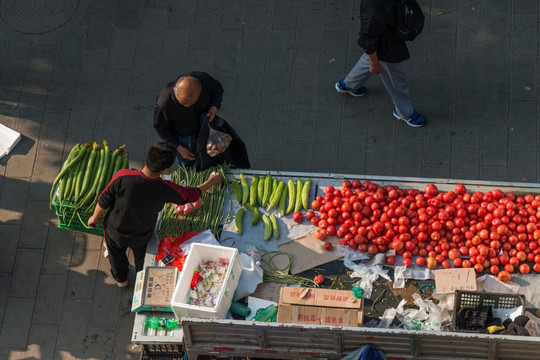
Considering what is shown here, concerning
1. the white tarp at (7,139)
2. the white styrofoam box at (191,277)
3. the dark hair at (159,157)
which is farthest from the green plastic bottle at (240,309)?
the white tarp at (7,139)

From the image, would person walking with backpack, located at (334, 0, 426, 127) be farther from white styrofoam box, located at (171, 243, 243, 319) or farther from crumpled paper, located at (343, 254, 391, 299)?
white styrofoam box, located at (171, 243, 243, 319)

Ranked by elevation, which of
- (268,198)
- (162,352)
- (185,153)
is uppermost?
(185,153)

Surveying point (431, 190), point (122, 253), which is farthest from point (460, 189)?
point (122, 253)

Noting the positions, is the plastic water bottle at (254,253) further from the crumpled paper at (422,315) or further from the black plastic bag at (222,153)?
the crumpled paper at (422,315)

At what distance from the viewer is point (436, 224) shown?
5785 mm

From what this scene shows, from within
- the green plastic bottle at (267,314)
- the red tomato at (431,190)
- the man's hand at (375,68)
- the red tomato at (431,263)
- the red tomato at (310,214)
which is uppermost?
the man's hand at (375,68)

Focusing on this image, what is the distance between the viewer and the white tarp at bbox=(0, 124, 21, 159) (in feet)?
26.2

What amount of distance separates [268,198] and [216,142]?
70cm

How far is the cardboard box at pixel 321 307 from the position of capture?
17.1 feet

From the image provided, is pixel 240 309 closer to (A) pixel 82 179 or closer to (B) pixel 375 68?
(A) pixel 82 179

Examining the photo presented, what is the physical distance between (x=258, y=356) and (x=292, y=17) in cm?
477

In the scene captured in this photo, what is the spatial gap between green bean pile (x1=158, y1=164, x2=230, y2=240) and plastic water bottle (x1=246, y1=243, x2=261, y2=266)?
0.31 meters

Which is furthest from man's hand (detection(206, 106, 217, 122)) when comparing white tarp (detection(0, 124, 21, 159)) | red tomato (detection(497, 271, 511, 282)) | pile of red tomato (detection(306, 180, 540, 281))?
white tarp (detection(0, 124, 21, 159))

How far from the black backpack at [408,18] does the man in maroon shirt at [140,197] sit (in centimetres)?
231
